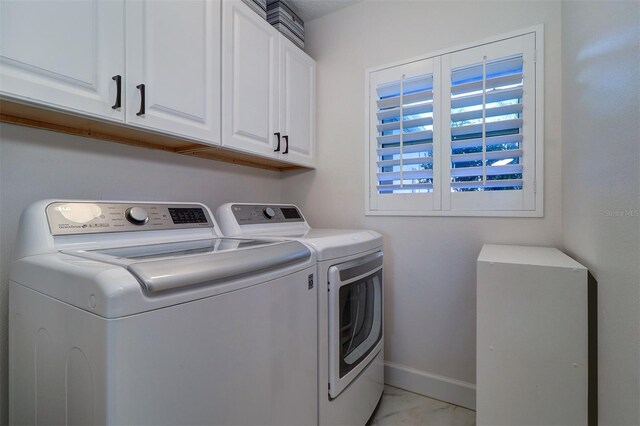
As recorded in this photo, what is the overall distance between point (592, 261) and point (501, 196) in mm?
593

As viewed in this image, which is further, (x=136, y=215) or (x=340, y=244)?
(x=340, y=244)

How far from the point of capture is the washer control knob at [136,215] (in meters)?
1.12

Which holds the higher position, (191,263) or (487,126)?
(487,126)

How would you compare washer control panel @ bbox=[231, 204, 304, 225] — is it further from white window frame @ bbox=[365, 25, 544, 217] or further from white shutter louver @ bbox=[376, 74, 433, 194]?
white shutter louver @ bbox=[376, 74, 433, 194]

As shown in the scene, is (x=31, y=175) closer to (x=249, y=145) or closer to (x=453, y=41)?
(x=249, y=145)

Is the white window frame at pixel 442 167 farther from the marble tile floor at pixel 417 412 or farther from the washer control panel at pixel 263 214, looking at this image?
the marble tile floor at pixel 417 412

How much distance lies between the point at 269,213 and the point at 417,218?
0.93 meters

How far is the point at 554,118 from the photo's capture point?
1.49m

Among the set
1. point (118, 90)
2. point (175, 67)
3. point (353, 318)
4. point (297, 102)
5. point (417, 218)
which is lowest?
point (353, 318)

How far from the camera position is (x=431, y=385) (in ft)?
5.83

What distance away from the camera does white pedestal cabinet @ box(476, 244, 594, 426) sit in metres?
1.05

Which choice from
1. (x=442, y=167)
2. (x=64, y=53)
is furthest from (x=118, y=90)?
(x=442, y=167)

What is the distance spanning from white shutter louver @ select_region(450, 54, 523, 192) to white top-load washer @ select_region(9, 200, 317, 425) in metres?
1.13

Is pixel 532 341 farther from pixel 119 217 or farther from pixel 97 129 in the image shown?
pixel 97 129
